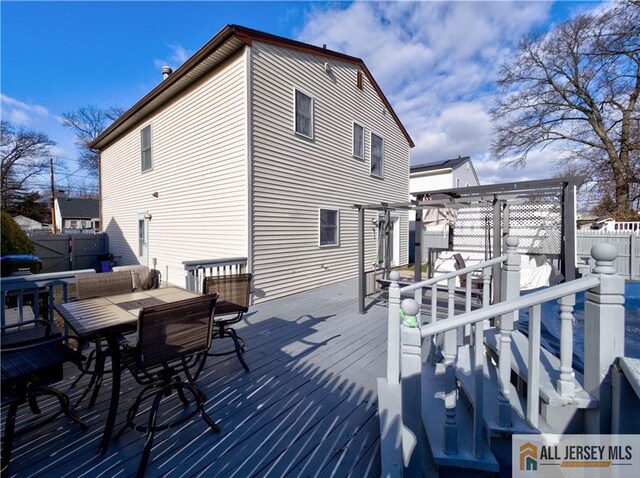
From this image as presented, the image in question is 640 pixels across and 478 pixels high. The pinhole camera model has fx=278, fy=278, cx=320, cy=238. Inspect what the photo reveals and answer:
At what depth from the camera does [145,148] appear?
904 cm

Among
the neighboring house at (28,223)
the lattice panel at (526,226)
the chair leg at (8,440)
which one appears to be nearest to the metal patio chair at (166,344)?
the chair leg at (8,440)

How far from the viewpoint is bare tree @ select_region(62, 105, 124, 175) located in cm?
2125

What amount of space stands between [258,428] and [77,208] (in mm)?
34943

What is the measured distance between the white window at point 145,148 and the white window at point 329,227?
19.1 ft

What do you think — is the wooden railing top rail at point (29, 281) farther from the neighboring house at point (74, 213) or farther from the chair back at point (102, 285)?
the neighboring house at point (74, 213)

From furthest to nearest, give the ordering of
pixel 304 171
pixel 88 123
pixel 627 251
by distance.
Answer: pixel 88 123, pixel 627 251, pixel 304 171

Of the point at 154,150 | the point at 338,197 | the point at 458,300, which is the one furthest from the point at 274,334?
the point at 154,150

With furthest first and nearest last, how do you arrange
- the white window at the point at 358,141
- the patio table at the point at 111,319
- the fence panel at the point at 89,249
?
the fence panel at the point at 89,249 → the white window at the point at 358,141 → the patio table at the point at 111,319

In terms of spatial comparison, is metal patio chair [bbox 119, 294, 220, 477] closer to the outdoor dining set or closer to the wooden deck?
the outdoor dining set

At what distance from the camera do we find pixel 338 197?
7.97 meters

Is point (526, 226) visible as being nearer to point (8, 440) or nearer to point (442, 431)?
point (442, 431)

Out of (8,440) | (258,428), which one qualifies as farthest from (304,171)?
(8,440)

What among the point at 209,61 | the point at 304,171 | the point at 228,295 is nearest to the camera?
the point at 228,295

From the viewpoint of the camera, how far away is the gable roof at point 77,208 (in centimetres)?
2677
